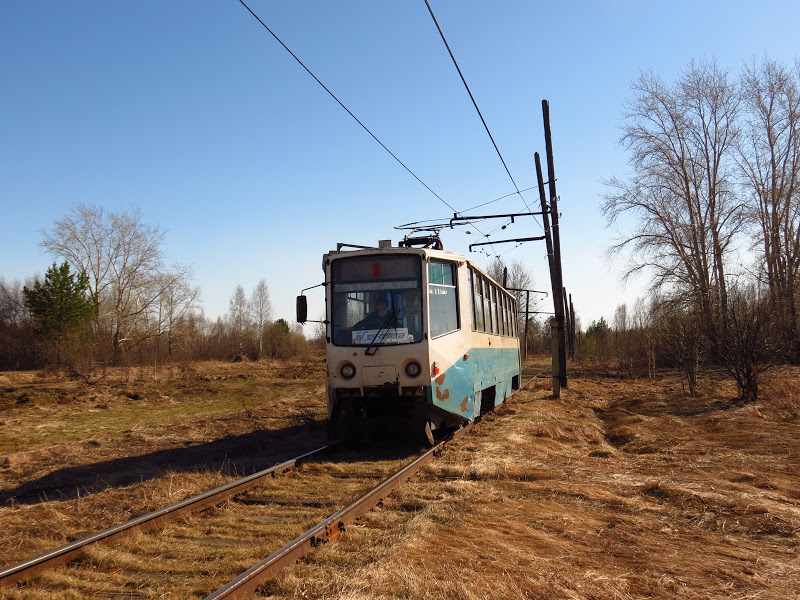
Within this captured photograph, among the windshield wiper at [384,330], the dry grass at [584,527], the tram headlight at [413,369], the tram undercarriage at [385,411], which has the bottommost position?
the dry grass at [584,527]

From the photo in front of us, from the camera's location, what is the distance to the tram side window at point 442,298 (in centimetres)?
937

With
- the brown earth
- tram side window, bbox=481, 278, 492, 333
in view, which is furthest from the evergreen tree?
tram side window, bbox=481, 278, 492, 333

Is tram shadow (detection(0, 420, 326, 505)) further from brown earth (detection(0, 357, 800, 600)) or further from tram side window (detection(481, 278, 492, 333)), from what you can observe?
tram side window (detection(481, 278, 492, 333))

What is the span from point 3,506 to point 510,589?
576 centimetres

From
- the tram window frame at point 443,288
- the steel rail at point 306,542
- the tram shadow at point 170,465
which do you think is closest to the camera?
the steel rail at point 306,542

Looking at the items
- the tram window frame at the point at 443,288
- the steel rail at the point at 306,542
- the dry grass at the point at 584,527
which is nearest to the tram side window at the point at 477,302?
the tram window frame at the point at 443,288

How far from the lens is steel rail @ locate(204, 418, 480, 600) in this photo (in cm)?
383

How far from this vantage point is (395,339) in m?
9.17

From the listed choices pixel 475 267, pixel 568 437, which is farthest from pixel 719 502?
pixel 475 267

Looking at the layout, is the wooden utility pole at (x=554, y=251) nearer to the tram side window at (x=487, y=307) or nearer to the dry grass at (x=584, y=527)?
the tram side window at (x=487, y=307)

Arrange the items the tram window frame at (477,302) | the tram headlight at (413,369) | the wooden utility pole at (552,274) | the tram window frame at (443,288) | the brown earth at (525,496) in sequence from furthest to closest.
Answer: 1. the wooden utility pole at (552,274)
2. the tram window frame at (477,302)
3. the tram window frame at (443,288)
4. the tram headlight at (413,369)
5. the brown earth at (525,496)

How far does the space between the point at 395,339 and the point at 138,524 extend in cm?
467

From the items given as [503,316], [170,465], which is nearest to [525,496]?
[170,465]

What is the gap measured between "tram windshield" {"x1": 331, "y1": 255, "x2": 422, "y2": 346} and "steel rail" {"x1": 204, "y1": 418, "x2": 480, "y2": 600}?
8.10ft
